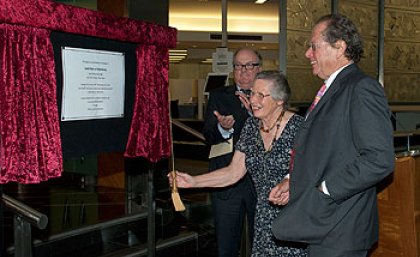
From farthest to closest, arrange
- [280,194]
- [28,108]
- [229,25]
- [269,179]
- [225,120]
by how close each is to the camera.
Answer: [229,25] → [225,120] → [269,179] → [280,194] → [28,108]

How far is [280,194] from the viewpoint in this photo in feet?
7.57

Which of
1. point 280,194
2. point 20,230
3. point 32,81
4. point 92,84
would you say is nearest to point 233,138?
point 280,194

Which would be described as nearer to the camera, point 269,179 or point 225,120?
point 269,179

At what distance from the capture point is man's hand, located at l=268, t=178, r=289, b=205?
2305 mm

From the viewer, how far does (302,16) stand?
220 inches

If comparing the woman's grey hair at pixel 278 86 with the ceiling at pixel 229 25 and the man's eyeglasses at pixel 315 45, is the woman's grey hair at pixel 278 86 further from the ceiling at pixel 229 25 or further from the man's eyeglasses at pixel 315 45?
the ceiling at pixel 229 25

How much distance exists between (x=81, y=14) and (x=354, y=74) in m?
1.02

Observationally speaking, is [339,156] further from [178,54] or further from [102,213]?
[178,54]

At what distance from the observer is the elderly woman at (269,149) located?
8.23ft

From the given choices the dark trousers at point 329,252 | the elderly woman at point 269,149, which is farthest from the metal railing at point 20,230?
the dark trousers at point 329,252

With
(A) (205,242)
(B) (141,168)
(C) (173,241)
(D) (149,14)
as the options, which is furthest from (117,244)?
(D) (149,14)

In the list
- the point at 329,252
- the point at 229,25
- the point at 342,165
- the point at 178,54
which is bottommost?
the point at 329,252

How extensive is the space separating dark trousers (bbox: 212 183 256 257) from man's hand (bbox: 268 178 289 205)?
0.88 metres

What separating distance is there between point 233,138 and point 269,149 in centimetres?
69
